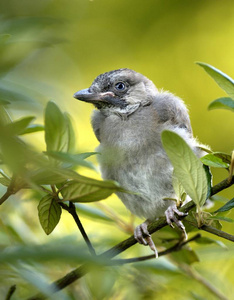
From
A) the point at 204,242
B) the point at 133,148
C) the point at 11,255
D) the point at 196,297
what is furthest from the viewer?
the point at 133,148

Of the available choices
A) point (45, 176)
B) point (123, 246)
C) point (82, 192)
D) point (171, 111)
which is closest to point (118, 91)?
point (171, 111)

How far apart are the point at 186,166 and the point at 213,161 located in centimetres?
9

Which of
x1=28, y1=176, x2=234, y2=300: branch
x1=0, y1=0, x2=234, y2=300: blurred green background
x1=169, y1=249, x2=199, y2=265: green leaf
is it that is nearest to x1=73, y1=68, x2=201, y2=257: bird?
x1=0, y1=0, x2=234, y2=300: blurred green background

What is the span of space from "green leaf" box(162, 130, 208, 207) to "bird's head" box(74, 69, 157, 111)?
71.3 inches

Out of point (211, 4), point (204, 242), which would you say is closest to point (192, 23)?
point (211, 4)

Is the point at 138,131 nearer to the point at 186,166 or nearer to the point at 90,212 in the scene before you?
the point at 90,212

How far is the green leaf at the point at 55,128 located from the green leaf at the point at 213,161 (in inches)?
14.0

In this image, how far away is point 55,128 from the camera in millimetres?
969

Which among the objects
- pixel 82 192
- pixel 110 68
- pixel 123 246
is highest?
pixel 110 68

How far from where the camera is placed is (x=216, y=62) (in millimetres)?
4691

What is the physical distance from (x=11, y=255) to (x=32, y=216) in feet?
4.49

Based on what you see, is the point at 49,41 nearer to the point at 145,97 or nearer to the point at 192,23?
the point at 145,97

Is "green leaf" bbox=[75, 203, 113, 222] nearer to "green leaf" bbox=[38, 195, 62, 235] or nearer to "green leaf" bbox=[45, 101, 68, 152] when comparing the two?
"green leaf" bbox=[38, 195, 62, 235]

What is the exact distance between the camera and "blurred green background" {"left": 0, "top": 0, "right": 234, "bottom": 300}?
67 centimetres
